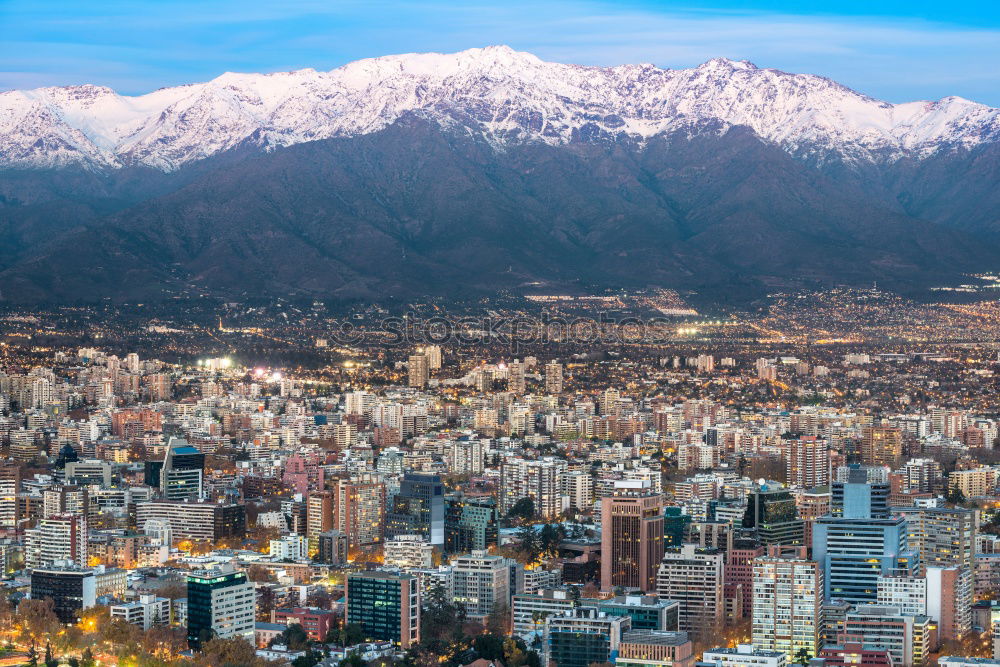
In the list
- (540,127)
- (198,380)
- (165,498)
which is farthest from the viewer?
(540,127)

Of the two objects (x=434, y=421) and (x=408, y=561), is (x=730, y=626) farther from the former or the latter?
(x=434, y=421)

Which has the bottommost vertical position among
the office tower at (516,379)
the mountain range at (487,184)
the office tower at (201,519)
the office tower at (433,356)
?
the office tower at (201,519)

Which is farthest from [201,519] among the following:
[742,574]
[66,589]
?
[742,574]

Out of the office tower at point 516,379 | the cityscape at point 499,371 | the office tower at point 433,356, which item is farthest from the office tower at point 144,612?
the office tower at point 433,356

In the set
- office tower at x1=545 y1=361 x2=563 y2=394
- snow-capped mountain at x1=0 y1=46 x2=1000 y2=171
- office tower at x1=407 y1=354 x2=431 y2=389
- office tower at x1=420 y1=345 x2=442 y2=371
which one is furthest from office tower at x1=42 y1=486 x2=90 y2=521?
snow-capped mountain at x1=0 y1=46 x2=1000 y2=171

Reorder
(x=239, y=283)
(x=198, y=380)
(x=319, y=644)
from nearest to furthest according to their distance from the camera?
(x=319, y=644) → (x=198, y=380) → (x=239, y=283)

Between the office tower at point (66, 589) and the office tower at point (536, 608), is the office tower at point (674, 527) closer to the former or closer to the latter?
the office tower at point (536, 608)

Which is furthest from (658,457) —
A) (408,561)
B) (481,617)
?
(481,617)

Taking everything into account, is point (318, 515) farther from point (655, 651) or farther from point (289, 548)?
point (655, 651)
